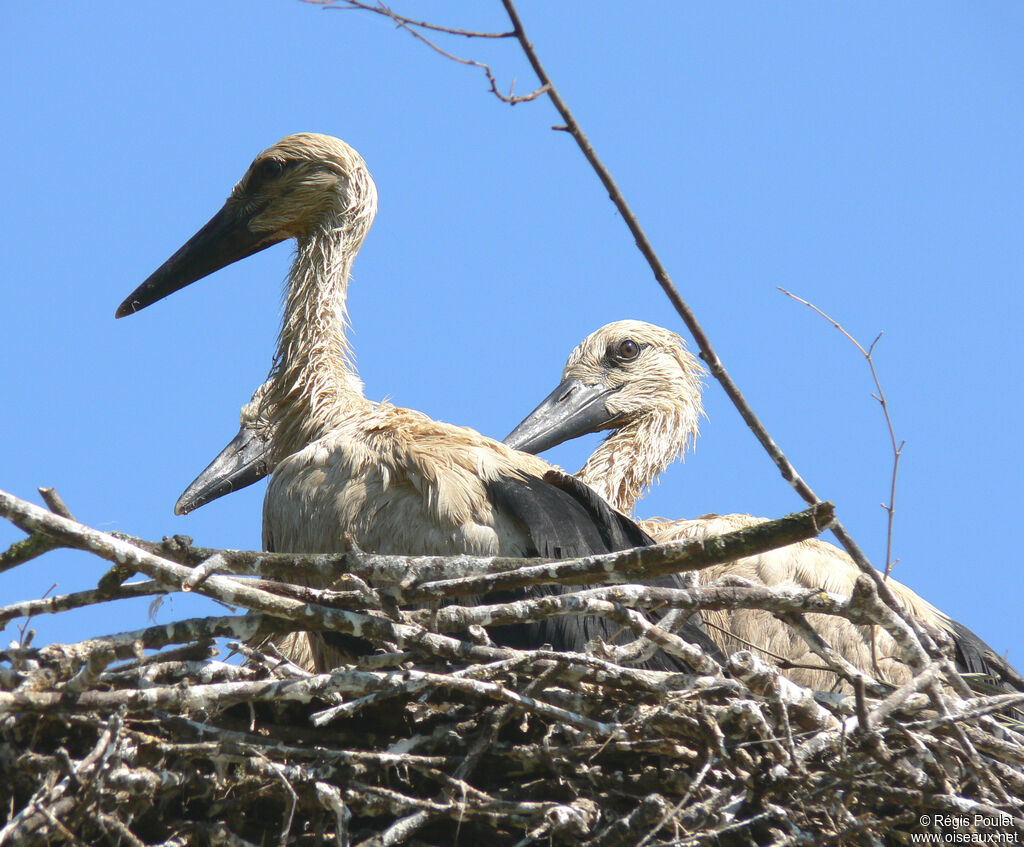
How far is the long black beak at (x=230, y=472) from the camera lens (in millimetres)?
7387

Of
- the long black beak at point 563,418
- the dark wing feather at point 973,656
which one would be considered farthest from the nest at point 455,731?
the long black beak at point 563,418

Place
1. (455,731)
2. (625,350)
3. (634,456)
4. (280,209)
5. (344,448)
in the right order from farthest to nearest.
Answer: (625,350) → (634,456) → (280,209) → (344,448) → (455,731)

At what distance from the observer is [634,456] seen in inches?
290

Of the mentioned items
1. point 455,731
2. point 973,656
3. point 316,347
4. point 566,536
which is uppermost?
point 316,347

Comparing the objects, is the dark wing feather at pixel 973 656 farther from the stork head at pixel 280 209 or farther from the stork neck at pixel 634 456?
the stork head at pixel 280 209

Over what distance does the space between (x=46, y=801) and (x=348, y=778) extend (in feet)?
2.36

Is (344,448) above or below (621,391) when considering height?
below

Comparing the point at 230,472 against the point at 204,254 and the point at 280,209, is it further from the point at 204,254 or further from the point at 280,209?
the point at 280,209

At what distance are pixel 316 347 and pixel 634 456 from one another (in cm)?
203

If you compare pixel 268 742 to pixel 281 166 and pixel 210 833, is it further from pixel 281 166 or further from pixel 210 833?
pixel 281 166

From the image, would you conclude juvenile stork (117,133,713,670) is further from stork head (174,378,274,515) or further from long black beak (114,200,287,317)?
stork head (174,378,274,515)

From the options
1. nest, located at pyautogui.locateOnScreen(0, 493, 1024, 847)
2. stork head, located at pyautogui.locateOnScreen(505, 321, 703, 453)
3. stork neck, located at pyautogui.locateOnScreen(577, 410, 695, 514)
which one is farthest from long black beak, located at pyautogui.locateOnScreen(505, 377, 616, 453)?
nest, located at pyautogui.locateOnScreen(0, 493, 1024, 847)

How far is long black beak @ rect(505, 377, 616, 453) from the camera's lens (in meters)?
7.43

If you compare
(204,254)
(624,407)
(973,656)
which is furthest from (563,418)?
(973,656)
